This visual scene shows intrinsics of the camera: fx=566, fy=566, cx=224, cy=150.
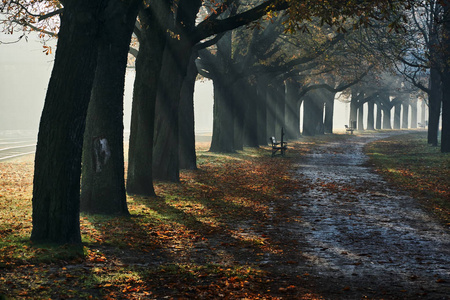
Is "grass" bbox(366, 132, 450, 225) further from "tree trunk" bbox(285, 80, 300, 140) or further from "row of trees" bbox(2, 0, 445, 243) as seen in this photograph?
"tree trunk" bbox(285, 80, 300, 140)

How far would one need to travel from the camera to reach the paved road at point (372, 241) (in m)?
6.75

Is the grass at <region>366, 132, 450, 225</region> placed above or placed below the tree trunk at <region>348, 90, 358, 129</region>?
below

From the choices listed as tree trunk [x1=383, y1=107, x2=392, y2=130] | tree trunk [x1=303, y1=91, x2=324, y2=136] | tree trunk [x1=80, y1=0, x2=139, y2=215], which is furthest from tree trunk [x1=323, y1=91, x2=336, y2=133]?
tree trunk [x1=80, y1=0, x2=139, y2=215]

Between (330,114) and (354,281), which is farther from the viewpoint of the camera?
(330,114)

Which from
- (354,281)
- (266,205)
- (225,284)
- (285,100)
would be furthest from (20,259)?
(285,100)

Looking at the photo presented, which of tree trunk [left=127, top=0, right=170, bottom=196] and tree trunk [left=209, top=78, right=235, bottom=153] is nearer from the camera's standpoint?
tree trunk [left=127, top=0, right=170, bottom=196]

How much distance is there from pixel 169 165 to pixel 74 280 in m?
10.3

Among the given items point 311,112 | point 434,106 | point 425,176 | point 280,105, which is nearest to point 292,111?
point 280,105

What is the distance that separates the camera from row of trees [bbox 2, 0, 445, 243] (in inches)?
318

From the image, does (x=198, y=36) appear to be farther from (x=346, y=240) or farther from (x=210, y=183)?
(x=346, y=240)

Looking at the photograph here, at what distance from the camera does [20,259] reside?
24.4ft

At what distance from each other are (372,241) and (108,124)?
5.40 meters

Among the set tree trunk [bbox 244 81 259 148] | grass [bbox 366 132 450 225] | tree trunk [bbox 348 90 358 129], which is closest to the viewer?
grass [bbox 366 132 450 225]

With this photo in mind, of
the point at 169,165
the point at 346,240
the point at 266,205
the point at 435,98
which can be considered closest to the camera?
the point at 346,240
